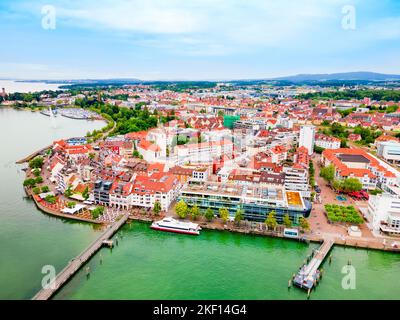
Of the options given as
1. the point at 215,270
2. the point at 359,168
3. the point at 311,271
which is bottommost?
the point at 215,270

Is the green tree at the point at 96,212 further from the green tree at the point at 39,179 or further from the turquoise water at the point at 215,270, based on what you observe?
the green tree at the point at 39,179

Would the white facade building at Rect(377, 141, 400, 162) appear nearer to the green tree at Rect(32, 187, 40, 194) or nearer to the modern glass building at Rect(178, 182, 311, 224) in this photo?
the modern glass building at Rect(178, 182, 311, 224)

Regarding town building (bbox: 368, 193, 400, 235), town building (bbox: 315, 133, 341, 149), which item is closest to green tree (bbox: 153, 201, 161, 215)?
town building (bbox: 368, 193, 400, 235)

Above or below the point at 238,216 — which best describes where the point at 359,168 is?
above

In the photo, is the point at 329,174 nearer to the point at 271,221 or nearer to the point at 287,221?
the point at 287,221

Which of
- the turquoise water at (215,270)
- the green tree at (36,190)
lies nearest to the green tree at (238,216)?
the turquoise water at (215,270)

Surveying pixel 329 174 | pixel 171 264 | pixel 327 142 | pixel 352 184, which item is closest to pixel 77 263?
pixel 171 264
